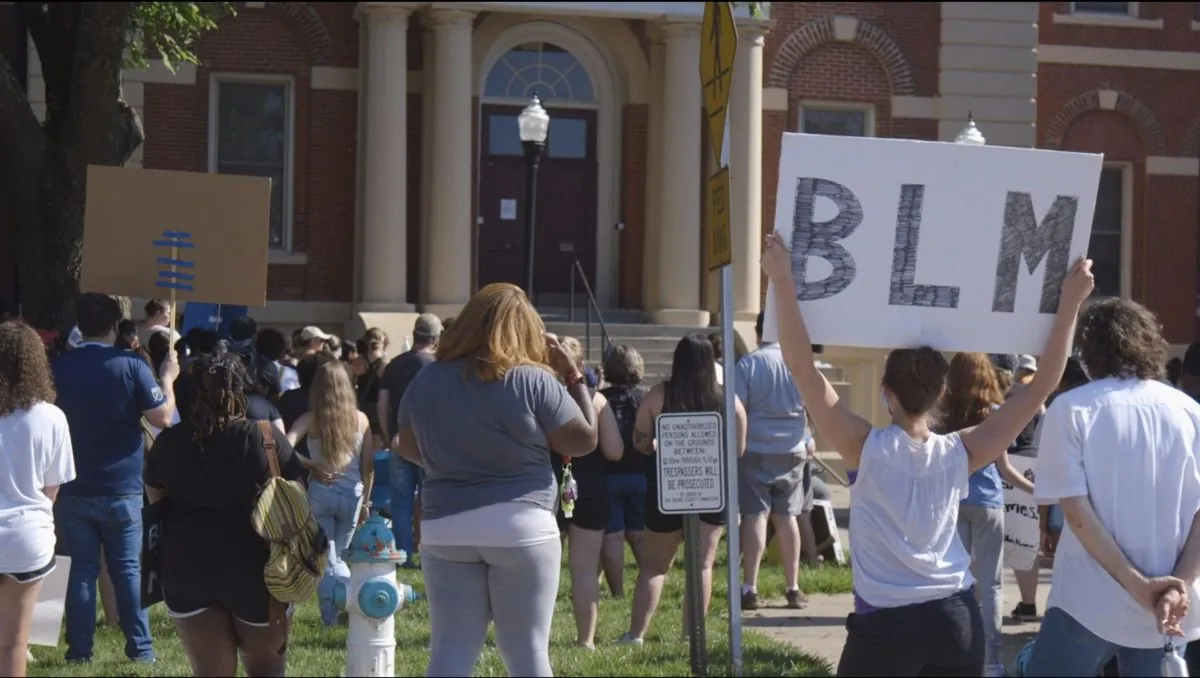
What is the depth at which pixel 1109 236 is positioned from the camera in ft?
83.6

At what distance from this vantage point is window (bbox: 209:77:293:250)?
71.5ft

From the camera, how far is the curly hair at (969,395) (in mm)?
7922

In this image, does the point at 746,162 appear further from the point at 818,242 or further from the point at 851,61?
the point at 818,242

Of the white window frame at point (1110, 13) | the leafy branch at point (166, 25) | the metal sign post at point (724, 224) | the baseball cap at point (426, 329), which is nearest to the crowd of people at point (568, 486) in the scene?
the metal sign post at point (724, 224)

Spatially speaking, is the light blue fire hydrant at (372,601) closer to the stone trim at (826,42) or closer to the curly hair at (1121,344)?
the curly hair at (1121,344)

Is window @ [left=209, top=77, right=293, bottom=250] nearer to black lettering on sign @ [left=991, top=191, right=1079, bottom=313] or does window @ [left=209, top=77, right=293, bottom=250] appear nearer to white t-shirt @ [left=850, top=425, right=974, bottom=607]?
black lettering on sign @ [left=991, top=191, right=1079, bottom=313]

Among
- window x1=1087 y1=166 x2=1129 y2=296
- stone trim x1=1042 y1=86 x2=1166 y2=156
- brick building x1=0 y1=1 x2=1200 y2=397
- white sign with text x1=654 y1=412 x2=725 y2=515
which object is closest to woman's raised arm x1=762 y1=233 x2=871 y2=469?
white sign with text x1=654 y1=412 x2=725 y2=515

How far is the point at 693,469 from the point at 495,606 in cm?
230

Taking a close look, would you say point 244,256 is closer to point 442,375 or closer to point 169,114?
point 442,375

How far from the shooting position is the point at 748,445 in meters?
10.6

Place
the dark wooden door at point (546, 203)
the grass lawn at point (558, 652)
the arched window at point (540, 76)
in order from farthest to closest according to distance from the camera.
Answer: the dark wooden door at point (546, 203)
the arched window at point (540, 76)
the grass lawn at point (558, 652)

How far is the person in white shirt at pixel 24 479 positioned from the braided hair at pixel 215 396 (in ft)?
2.61

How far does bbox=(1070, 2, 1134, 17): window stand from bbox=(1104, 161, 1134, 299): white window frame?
2280mm

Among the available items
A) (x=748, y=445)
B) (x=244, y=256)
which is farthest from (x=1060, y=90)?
(x=244, y=256)
